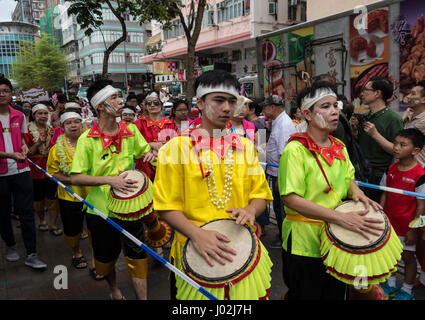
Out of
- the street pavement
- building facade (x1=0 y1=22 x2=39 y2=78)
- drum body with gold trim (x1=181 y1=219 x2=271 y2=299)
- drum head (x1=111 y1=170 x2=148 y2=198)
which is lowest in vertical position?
the street pavement

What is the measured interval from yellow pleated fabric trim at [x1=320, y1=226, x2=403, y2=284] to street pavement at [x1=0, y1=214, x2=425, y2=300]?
1611 millimetres

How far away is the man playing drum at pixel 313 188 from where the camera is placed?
2518 millimetres

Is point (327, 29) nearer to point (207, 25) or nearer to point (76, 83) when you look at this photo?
point (207, 25)

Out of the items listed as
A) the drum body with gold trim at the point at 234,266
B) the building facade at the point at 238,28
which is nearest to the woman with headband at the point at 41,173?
the drum body with gold trim at the point at 234,266

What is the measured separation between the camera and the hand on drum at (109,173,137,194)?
313 cm

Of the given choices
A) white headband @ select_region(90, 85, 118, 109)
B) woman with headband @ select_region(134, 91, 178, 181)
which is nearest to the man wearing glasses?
white headband @ select_region(90, 85, 118, 109)

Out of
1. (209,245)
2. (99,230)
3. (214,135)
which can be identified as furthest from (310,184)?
(99,230)

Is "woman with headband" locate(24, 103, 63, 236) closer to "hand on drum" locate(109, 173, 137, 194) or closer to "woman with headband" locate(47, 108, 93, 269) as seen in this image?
"woman with headband" locate(47, 108, 93, 269)

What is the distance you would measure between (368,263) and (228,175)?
1079 millimetres

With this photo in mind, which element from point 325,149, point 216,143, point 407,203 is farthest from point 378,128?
point 216,143

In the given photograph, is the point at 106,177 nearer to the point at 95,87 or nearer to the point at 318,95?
the point at 95,87

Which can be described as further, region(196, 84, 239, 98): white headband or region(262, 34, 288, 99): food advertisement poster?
region(262, 34, 288, 99): food advertisement poster

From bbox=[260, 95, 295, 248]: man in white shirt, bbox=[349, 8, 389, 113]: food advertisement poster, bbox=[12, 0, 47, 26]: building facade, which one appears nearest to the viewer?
bbox=[260, 95, 295, 248]: man in white shirt

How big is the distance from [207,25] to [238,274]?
30632 millimetres
